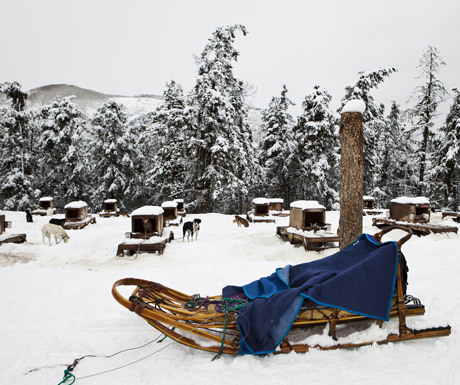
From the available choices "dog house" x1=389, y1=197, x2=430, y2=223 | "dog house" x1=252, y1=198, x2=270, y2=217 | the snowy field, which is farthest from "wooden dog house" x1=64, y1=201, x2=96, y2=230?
"dog house" x1=389, y1=197, x2=430, y2=223

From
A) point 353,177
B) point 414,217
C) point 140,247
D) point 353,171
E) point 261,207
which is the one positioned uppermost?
point 353,171

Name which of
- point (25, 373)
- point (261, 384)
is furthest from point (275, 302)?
point (25, 373)

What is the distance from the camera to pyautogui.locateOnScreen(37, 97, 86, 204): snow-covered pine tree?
26969 millimetres

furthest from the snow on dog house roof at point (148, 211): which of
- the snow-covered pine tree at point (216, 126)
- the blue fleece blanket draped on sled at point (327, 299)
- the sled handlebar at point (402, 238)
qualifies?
the snow-covered pine tree at point (216, 126)

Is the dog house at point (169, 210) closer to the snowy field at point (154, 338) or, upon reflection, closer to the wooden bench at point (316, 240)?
the wooden bench at point (316, 240)

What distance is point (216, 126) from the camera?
23109 millimetres

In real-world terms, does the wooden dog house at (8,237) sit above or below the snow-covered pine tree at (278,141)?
below

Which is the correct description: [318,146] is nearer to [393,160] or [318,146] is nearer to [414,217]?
[393,160]

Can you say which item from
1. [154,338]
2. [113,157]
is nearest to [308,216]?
[154,338]

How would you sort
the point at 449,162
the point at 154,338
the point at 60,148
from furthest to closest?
the point at 60,148 → the point at 449,162 → the point at 154,338

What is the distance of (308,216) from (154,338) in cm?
847

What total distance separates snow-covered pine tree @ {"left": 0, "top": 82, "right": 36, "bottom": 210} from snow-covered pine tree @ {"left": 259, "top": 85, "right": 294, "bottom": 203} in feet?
74.5

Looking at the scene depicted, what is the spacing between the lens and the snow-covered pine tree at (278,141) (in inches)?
1067

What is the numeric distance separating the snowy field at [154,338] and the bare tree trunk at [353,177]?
1.50 m
